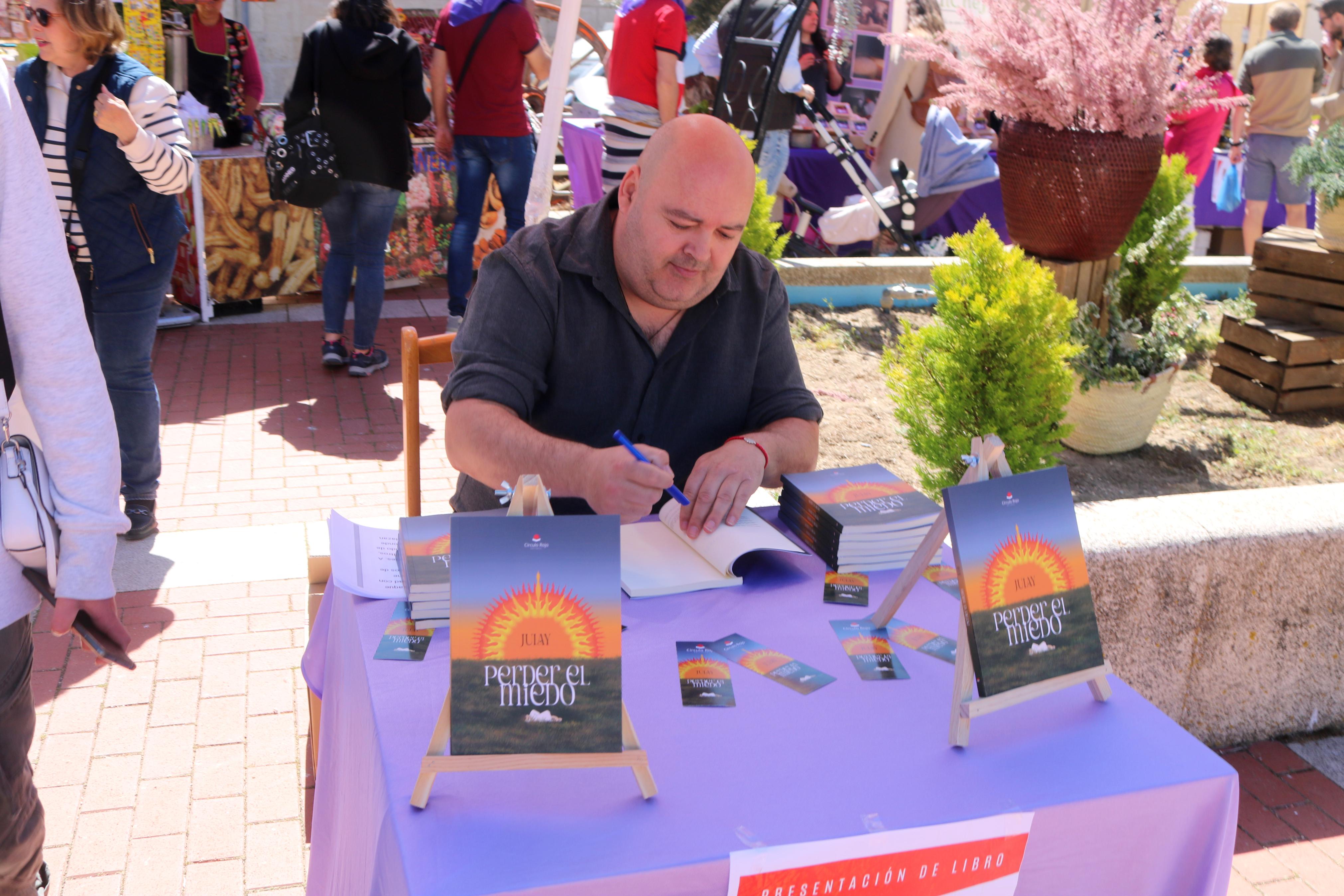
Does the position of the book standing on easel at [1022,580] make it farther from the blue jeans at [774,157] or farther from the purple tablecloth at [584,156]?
the blue jeans at [774,157]

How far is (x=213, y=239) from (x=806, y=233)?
176 inches

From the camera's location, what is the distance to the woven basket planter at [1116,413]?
4.18 m

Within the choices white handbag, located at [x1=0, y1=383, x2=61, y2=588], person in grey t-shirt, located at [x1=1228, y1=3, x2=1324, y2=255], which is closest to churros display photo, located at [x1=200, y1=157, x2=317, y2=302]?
white handbag, located at [x1=0, y1=383, x2=61, y2=588]

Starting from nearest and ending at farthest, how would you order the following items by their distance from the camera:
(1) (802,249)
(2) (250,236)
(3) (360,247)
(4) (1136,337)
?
(4) (1136,337), (3) (360,247), (2) (250,236), (1) (802,249)

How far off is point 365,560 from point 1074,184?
327 cm

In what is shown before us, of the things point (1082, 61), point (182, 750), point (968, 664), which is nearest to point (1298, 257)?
point (1082, 61)

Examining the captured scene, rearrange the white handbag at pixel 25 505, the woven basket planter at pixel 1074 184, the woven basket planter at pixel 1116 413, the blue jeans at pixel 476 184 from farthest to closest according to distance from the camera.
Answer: the blue jeans at pixel 476 184
the woven basket planter at pixel 1116 413
the woven basket planter at pixel 1074 184
the white handbag at pixel 25 505

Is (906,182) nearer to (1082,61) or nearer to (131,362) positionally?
(1082,61)

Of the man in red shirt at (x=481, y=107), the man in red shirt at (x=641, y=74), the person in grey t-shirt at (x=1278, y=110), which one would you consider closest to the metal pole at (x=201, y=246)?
the man in red shirt at (x=481, y=107)

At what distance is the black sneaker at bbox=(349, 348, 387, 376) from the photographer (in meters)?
5.27

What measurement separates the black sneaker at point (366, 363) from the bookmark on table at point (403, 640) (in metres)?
3.95

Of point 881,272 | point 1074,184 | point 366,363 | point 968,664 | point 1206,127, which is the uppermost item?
point 1206,127

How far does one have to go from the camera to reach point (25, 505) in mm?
1408

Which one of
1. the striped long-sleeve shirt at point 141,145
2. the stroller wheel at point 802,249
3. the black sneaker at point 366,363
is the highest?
the striped long-sleeve shirt at point 141,145
